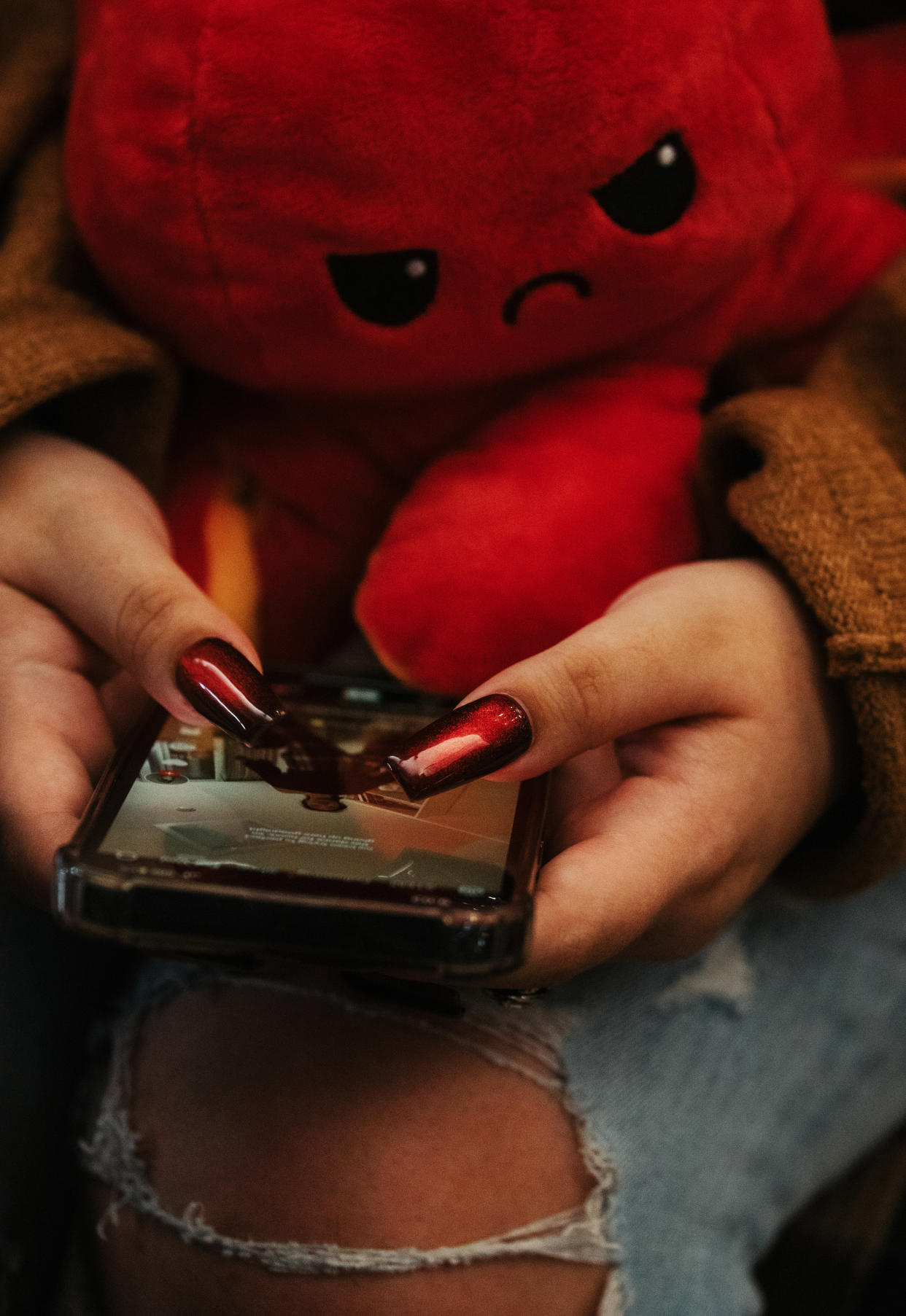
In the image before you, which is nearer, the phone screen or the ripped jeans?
the phone screen

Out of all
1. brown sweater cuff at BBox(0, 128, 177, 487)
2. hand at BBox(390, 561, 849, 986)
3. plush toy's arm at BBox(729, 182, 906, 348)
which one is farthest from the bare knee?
plush toy's arm at BBox(729, 182, 906, 348)

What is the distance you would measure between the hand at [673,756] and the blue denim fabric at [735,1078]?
81 mm

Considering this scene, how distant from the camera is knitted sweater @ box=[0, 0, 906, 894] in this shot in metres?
0.45

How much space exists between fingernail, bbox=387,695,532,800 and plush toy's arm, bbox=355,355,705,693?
0.38 feet

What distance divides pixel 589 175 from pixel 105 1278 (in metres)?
0.53

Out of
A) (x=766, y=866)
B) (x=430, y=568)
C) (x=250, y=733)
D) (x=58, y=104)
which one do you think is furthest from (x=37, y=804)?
(x=58, y=104)

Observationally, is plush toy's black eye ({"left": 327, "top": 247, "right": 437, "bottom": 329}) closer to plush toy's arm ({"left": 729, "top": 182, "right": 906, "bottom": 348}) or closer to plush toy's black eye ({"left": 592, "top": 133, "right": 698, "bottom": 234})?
plush toy's black eye ({"left": 592, "top": 133, "right": 698, "bottom": 234})

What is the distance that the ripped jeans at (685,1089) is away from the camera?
47 cm

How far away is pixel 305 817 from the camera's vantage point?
39 cm

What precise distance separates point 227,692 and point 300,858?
0.07 metres

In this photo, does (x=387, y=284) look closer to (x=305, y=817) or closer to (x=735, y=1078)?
(x=305, y=817)

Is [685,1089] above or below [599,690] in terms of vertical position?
below

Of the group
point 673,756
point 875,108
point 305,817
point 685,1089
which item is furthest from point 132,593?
point 875,108

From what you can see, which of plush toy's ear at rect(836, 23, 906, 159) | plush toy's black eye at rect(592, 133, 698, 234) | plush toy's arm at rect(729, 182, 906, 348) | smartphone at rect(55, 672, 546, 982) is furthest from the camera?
plush toy's ear at rect(836, 23, 906, 159)
